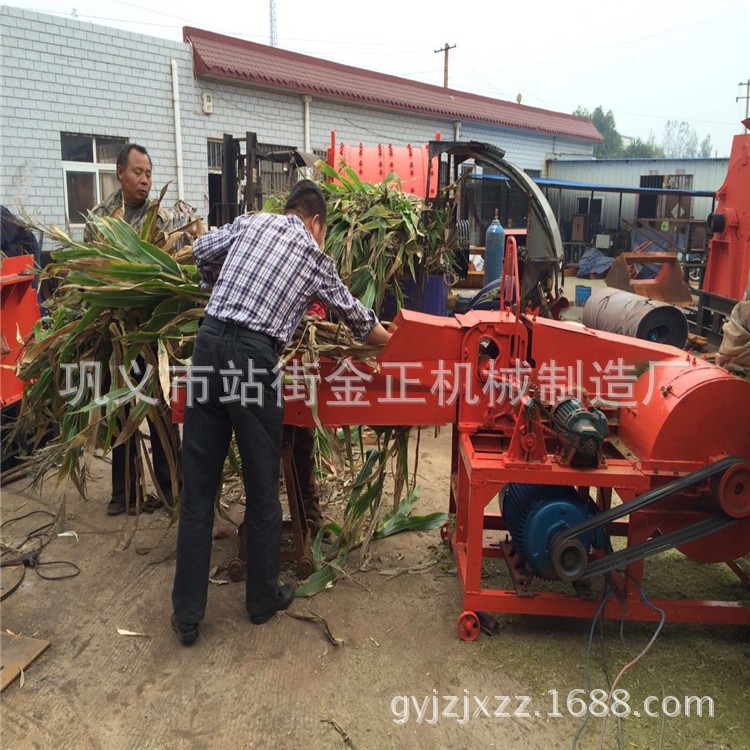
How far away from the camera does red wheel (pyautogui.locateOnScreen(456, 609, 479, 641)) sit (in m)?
2.95

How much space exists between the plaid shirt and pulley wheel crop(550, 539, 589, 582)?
4.09 ft

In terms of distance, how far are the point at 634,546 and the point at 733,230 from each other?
241 inches

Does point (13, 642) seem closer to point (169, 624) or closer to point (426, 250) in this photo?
point (169, 624)

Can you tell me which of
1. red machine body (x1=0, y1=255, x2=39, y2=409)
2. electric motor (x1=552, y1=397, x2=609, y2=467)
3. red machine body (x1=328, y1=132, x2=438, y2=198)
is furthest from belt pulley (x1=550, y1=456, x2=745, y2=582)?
red machine body (x1=328, y1=132, x2=438, y2=198)

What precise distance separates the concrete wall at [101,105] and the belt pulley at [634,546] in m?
7.06

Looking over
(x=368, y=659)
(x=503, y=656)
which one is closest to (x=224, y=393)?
(x=368, y=659)

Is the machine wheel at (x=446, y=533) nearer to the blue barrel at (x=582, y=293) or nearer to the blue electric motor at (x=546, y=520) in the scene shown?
the blue electric motor at (x=546, y=520)

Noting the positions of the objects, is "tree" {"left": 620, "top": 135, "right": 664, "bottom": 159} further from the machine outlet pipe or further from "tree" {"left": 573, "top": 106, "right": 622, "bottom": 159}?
the machine outlet pipe

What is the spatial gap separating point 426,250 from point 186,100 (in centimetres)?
736

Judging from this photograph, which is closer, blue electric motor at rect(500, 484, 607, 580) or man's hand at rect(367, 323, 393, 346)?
blue electric motor at rect(500, 484, 607, 580)

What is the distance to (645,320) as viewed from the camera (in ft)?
23.8

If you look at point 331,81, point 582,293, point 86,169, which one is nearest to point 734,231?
point 582,293

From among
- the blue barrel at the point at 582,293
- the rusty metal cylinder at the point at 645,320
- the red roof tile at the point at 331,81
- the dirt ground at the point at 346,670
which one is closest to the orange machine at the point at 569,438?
the dirt ground at the point at 346,670

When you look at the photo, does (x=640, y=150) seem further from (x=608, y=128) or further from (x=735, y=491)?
(x=735, y=491)
